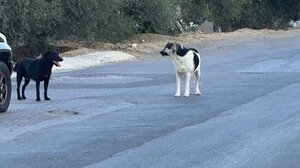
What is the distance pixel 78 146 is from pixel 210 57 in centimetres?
2153

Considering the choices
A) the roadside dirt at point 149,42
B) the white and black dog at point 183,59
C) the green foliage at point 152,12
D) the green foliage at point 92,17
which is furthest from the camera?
the green foliage at point 152,12

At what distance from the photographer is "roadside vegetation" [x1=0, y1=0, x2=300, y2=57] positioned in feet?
102

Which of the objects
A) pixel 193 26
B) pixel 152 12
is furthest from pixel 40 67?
pixel 193 26

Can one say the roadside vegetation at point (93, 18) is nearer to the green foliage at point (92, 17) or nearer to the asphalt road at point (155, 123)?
the green foliage at point (92, 17)

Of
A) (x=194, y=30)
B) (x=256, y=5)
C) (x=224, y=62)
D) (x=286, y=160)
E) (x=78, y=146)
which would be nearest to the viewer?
(x=286, y=160)

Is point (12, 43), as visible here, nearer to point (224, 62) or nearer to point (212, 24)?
point (224, 62)

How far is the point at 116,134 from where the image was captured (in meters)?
12.7

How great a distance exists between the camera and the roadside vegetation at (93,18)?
102 ft

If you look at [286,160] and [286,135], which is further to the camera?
[286,135]

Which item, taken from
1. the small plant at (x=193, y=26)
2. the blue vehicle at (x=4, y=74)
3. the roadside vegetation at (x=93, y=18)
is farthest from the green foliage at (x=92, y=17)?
the blue vehicle at (x=4, y=74)

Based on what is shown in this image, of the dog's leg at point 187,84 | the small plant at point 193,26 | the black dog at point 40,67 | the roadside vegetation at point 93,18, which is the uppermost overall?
the black dog at point 40,67

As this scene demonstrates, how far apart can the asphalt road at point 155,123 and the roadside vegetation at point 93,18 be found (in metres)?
7.16

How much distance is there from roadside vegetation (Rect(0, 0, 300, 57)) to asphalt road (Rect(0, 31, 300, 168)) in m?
7.16

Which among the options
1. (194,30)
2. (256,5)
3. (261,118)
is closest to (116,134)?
(261,118)
